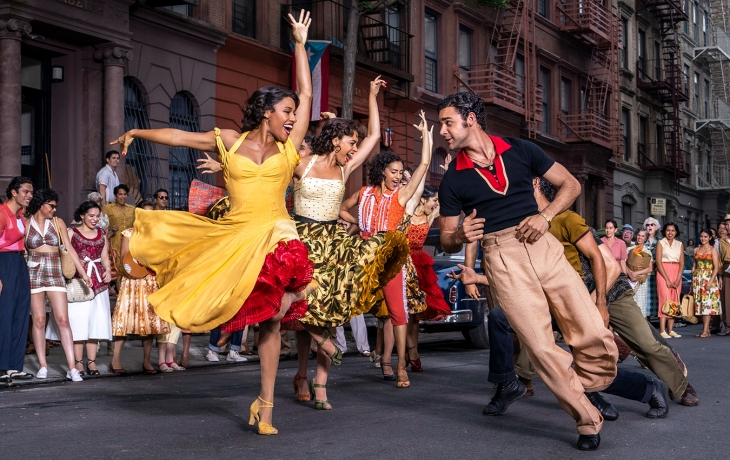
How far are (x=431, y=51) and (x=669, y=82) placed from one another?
21.7m

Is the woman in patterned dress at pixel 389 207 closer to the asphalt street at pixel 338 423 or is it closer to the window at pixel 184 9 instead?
the asphalt street at pixel 338 423

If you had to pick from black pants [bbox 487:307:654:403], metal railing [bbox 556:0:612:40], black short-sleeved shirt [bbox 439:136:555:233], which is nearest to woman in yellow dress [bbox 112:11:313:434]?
black short-sleeved shirt [bbox 439:136:555:233]

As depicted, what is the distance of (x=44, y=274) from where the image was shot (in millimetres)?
10484

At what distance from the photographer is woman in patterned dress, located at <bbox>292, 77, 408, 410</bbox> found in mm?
7332

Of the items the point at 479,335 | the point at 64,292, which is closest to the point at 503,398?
the point at 64,292

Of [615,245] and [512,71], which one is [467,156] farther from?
[512,71]

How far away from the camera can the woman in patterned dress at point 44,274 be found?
10469 millimetres

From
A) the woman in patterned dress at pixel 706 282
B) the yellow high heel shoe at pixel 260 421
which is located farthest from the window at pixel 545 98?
the yellow high heel shoe at pixel 260 421

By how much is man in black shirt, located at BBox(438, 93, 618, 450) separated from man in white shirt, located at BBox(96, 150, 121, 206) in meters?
10.0

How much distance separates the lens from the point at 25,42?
16.2 m

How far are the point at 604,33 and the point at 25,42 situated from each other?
2749 centimetres

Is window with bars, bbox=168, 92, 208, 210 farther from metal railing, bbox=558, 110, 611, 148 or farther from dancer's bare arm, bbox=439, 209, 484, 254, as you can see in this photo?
metal railing, bbox=558, 110, 611, 148

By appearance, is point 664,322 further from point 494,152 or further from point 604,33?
point 604,33

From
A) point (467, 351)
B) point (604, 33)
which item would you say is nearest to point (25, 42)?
point (467, 351)
